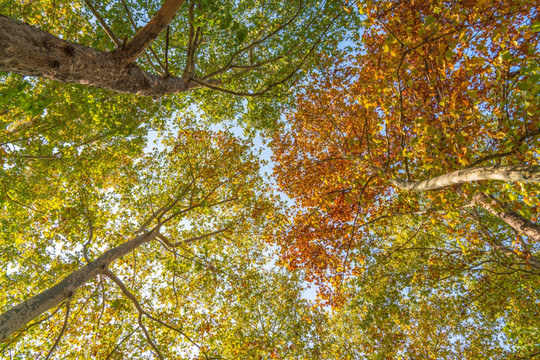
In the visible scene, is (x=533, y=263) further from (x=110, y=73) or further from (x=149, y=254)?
(x=149, y=254)

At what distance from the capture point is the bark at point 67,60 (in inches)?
95.4

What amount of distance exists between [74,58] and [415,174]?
8377mm

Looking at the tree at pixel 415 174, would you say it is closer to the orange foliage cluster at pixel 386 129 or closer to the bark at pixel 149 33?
the orange foliage cluster at pixel 386 129

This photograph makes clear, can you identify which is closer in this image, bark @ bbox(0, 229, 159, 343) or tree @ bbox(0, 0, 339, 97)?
tree @ bbox(0, 0, 339, 97)

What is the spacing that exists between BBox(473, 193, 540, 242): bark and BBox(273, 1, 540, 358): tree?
4cm

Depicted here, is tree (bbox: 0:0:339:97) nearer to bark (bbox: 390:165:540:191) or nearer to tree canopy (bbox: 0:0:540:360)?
tree canopy (bbox: 0:0:540:360)

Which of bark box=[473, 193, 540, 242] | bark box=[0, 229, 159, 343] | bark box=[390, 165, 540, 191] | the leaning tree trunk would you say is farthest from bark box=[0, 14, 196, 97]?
bark box=[473, 193, 540, 242]

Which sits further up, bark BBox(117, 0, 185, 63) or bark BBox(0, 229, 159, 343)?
bark BBox(117, 0, 185, 63)

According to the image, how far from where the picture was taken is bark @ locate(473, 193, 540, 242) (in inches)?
223

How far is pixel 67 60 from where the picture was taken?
2.89 meters

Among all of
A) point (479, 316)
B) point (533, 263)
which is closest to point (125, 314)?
point (533, 263)

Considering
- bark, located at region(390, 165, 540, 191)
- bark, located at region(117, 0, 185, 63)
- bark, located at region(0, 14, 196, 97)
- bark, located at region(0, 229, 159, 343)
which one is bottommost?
bark, located at region(0, 229, 159, 343)

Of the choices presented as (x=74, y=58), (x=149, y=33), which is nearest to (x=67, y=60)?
(x=74, y=58)

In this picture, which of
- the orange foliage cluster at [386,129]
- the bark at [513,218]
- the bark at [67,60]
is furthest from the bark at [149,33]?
the bark at [513,218]
